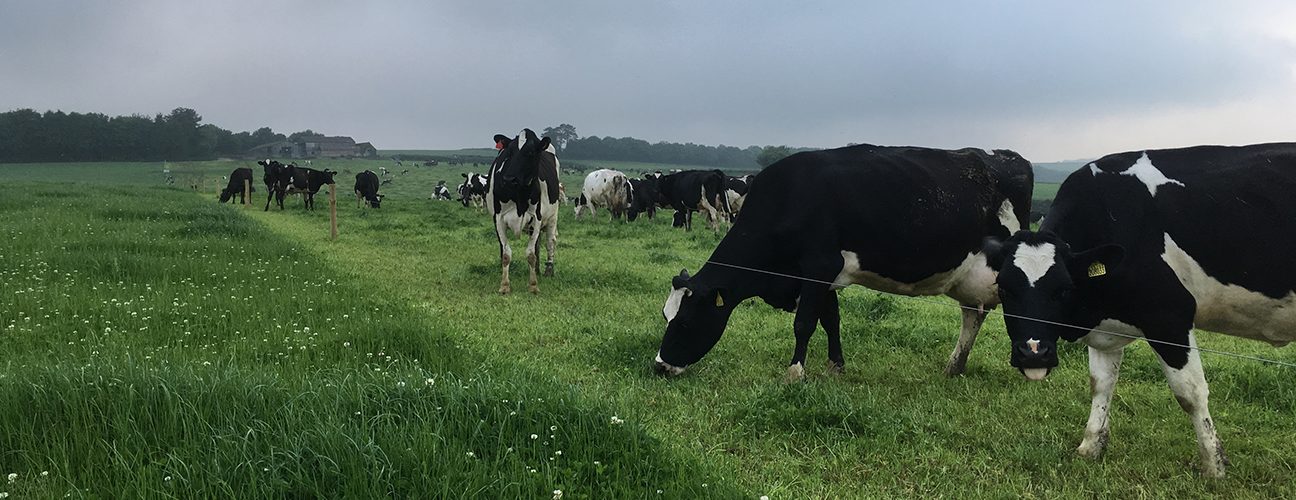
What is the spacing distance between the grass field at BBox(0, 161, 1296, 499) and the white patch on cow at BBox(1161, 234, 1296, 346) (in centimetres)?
81

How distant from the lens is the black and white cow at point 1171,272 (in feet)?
13.1

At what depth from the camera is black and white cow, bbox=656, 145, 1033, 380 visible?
5.98 metres

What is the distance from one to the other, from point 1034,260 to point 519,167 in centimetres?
739

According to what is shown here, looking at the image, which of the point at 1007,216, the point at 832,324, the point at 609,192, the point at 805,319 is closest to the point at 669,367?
the point at 805,319

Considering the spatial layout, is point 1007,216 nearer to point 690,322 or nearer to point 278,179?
point 690,322

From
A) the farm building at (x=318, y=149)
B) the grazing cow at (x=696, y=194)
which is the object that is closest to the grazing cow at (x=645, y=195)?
the grazing cow at (x=696, y=194)

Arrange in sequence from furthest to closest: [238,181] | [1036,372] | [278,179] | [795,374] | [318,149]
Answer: [318,149], [238,181], [278,179], [795,374], [1036,372]

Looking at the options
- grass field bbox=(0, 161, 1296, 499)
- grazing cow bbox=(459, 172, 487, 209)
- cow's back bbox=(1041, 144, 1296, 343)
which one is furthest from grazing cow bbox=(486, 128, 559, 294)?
grazing cow bbox=(459, 172, 487, 209)

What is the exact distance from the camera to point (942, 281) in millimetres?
6402

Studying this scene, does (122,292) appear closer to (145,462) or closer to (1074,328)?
(145,462)

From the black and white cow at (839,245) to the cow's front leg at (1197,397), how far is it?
1863mm

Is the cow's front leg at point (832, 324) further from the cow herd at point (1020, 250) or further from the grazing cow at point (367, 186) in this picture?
the grazing cow at point (367, 186)

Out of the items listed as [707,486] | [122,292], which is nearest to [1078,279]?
[707,486]

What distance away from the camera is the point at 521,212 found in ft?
34.6
